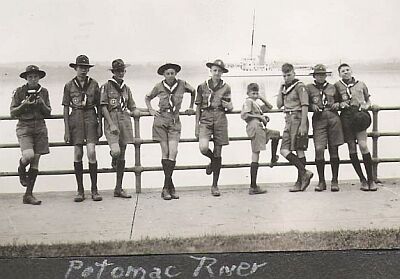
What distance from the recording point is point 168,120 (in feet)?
16.0

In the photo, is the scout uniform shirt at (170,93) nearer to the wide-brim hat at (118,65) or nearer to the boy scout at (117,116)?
the boy scout at (117,116)

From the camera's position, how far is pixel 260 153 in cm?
496

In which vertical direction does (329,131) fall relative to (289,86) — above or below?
below

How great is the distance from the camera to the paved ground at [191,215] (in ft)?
14.2

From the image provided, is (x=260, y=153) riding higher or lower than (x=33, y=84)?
lower

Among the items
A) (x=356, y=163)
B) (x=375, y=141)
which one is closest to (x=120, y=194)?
(x=356, y=163)

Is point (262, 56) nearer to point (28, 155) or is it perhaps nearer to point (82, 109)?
point (82, 109)

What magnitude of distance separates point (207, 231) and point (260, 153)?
2.91 feet

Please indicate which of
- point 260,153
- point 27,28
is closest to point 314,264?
point 260,153

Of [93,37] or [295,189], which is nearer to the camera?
[93,37]

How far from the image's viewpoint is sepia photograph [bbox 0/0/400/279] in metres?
4.22

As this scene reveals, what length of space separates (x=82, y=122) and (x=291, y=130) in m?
1.52

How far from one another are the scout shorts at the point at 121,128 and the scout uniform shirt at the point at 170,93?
250 mm

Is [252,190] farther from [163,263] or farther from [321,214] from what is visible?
[163,263]
